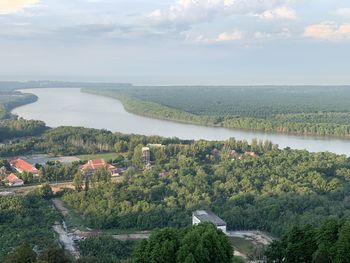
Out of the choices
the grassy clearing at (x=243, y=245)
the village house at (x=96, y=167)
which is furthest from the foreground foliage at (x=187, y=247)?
the village house at (x=96, y=167)

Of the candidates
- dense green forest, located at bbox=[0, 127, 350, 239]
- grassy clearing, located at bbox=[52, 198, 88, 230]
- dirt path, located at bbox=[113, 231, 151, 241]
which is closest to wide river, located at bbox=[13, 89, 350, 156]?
dense green forest, located at bbox=[0, 127, 350, 239]

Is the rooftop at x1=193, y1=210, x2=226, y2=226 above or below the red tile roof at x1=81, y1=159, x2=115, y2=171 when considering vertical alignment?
above

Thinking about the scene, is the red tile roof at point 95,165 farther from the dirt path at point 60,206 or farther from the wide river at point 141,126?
the wide river at point 141,126

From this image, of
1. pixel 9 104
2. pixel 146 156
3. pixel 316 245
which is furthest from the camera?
pixel 9 104

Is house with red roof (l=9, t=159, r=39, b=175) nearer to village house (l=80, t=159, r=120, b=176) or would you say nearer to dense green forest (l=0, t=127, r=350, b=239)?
dense green forest (l=0, t=127, r=350, b=239)

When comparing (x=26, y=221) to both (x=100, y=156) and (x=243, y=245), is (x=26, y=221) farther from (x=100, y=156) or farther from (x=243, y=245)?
(x=100, y=156)

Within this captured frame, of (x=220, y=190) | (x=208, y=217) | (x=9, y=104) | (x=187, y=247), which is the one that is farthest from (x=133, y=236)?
(x=9, y=104)

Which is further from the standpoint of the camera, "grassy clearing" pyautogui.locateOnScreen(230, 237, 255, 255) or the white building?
the white building
